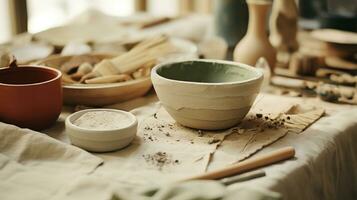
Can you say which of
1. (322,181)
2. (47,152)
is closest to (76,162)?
(47,152)

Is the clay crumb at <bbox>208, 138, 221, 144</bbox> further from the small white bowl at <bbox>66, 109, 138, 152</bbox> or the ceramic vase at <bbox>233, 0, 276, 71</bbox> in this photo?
the ceramic vase at <bbox>233, 0, 276, 71</bbox>

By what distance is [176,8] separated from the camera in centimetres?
349

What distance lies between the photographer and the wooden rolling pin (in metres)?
0.81

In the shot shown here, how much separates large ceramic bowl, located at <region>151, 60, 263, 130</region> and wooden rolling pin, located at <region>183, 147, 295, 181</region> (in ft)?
0.44

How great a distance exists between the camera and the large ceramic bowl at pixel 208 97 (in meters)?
0.95

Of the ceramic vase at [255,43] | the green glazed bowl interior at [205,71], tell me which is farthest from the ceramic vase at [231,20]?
the green glazed bowl interior at [205,71]

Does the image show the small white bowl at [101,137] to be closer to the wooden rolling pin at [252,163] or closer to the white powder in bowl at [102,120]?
the white powder in bowl at [102,120]

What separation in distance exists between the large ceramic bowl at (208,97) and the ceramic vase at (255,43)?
0.30 meters

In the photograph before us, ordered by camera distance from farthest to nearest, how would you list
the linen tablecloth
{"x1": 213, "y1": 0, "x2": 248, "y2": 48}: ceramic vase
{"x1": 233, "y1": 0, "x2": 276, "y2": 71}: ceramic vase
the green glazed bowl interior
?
{"x1": 213, "y1": 0, "x2": 248, "y2": 48}: ceramic vase, {"x1": 233, "y1": 0, "x2": 276, "y2": 71}: ceramic vase, the green glazed bowl interior, the linen tablecloth

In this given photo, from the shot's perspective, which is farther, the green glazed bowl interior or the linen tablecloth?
the green glazed bowl interior

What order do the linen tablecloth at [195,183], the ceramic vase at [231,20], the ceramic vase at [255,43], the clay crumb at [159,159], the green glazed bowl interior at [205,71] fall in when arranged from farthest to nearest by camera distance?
the ceramic vase at [231,20] → the ceramic vase at [255,43] → the green glazed bowl interior at [205,71] → the clay crumb at [159,159] → the linen tablecloth at [195,183]

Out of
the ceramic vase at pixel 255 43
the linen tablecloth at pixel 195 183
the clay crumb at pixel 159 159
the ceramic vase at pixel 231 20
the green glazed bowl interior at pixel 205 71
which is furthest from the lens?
the ceramic vase at pixel 231 20

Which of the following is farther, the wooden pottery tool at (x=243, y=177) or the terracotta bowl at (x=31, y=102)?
the terracotta bowl at (x=31, y=102)

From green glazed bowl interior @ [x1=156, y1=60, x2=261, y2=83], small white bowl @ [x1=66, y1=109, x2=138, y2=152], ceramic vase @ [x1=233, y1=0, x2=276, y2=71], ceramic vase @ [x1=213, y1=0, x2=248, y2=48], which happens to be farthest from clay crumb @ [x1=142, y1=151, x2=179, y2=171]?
ceramic vase @ [x1=213, y1=0, x2=248, y2=48]
